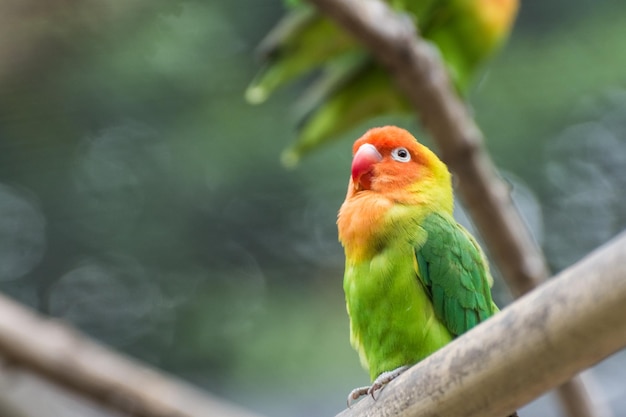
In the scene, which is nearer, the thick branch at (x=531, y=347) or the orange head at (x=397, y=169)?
the thick branch at (x=531, y=347)

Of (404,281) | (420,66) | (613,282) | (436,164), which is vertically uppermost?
(420,66)

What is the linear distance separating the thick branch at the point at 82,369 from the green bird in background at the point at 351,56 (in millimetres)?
720

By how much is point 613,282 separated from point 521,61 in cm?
348

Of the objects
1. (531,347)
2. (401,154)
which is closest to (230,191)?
(401,154)

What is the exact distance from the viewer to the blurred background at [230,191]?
12.7 ft

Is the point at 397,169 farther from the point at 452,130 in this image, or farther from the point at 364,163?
the point at 452,130

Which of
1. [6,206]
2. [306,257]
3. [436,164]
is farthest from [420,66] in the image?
[6,206]

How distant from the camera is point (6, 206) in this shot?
170 inches

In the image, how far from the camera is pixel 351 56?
2096mm

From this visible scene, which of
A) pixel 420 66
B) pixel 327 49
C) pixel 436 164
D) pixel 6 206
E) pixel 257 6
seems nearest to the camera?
pixel 436 164

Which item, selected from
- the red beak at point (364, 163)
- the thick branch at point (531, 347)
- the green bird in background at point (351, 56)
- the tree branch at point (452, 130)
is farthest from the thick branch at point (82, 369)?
the thick branch at point (531, 347)

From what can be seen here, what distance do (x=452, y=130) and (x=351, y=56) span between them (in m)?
0.34

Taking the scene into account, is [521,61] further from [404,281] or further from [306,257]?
[404,281]

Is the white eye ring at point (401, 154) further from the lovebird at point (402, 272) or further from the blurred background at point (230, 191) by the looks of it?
the blurred background at point (230, 191)
